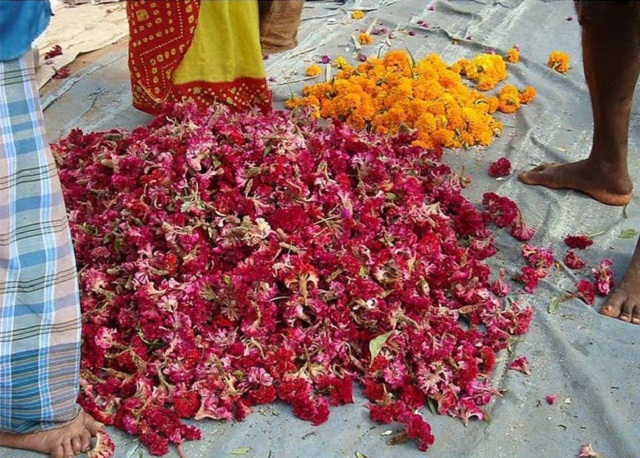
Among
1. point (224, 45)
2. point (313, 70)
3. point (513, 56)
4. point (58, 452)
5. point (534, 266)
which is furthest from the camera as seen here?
point (513, 56)

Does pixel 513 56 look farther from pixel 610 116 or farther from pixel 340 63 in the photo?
pixel 610 116

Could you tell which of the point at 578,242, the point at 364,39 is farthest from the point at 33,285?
the point at 364,39

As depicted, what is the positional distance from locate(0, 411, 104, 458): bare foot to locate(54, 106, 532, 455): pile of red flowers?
0.08m

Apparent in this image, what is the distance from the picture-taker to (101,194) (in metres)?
2.78

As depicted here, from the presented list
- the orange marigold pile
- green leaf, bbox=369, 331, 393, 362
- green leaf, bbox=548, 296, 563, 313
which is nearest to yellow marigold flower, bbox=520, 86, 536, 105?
the orange marigold pile

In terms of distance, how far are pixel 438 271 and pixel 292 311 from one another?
1.98 ft

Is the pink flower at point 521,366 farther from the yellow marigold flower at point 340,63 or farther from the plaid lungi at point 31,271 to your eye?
the yellow marigold flower at point 340,63

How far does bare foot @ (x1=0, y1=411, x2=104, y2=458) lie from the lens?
2125 mm

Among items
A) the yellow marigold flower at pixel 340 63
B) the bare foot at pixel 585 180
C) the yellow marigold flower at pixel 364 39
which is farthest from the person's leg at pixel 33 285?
the yellow marigold flower at pixel 364 39

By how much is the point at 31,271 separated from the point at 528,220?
213cm

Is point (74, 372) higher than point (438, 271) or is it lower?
higher

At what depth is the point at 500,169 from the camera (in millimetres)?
3490

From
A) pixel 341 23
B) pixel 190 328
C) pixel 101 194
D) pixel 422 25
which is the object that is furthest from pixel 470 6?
pixel 190 328

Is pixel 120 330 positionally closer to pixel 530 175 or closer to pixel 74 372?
pixel 74 372
